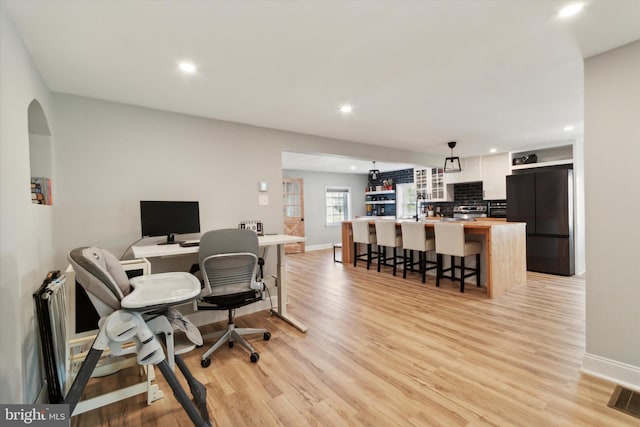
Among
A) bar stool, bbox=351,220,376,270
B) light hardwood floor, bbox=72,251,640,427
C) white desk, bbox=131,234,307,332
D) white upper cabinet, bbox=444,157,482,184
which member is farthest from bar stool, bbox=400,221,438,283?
white upper cabinet, bbox=444,157,482,184

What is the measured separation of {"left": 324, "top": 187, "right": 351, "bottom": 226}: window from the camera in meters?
8.83

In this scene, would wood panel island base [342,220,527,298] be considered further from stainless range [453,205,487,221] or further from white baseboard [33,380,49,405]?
white baseboard [33,380,49,405]

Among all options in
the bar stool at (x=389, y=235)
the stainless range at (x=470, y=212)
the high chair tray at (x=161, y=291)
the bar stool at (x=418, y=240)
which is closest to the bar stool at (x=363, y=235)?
the bar stool at (x=389, y=235)

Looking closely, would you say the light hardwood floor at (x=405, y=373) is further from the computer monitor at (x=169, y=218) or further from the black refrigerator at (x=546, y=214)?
the black refrigerator at (x=546, y=214)

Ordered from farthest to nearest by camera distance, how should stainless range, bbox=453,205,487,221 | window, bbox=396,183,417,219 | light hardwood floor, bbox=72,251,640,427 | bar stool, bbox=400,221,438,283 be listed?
window, bbox=396,183,417,219, stainless range, bbox=453,205,487,221, bar stool, bbox=400,221,438,283, light hardwood floor, bbox=72,251,640,427

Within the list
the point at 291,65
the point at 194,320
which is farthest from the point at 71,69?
the point at 194,320

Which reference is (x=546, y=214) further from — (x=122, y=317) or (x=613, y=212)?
(x=122, y=317)

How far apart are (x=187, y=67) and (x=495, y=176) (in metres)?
5.98

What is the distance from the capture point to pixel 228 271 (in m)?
2.42

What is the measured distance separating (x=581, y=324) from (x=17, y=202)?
14.8ft

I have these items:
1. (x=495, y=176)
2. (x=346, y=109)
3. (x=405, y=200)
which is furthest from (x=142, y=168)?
(x=405, y=200)

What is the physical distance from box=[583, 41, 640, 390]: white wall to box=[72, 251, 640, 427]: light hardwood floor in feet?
0.91

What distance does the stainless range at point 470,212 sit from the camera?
6223mm

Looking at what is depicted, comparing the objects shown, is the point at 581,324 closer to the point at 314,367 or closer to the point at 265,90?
the point at 314,367
